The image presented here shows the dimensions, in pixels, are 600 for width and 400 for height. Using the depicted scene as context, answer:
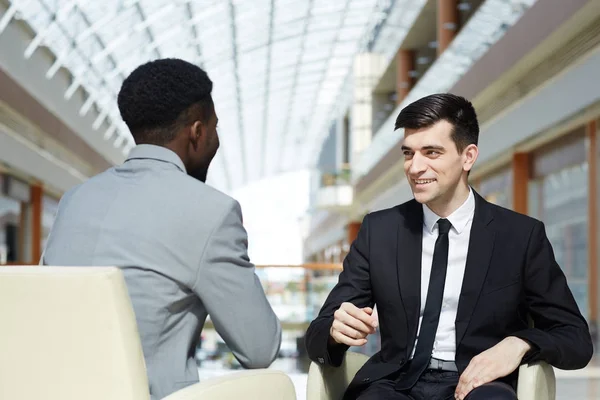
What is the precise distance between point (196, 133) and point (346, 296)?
2.49ft

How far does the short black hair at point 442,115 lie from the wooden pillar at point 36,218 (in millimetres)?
21887

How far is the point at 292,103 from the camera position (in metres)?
44.3

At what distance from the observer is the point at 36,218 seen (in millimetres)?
23891

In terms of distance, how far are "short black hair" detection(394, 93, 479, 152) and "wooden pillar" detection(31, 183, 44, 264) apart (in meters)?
21.9

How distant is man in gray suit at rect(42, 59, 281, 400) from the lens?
214 cm

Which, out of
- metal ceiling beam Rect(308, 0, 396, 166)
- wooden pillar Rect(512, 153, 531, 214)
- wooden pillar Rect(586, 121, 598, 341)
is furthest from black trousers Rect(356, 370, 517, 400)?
metal ceiling beam Rect(308, 0, 396, 166)

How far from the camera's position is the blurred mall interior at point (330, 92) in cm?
1159

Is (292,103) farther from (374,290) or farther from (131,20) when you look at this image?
(374,290)

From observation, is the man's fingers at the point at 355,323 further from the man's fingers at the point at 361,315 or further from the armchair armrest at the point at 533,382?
the armchair armrest at the point at 533,382

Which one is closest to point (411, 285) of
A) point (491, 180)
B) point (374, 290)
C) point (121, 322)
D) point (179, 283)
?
point (374, 290)

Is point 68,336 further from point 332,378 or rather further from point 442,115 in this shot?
point 442,115

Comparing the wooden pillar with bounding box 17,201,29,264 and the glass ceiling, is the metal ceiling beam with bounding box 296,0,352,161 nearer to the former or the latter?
the glass ceiling

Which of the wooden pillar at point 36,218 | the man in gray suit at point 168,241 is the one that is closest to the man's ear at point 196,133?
the man in gray suit at point 168,241

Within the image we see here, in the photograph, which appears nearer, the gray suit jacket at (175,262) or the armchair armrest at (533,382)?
the gray suit jacket at (175,262)
